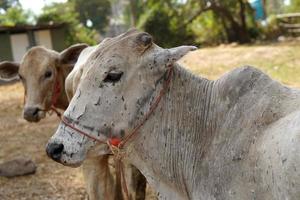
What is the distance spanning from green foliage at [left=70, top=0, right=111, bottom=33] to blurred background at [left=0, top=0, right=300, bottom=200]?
2129 cm

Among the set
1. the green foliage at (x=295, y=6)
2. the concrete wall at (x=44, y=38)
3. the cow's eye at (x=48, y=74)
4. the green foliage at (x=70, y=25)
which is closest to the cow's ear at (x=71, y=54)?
the cow's eye at (x=48, y=74)

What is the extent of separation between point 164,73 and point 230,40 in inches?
869

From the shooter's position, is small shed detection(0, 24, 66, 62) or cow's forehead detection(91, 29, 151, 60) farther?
small shed detection(0, 24, 66, 62)

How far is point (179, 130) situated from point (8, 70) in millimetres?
3361

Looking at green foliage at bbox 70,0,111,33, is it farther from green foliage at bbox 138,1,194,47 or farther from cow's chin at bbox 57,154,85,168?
cow's chin at bbox 57,154,85,168

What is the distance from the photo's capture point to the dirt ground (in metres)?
6.70

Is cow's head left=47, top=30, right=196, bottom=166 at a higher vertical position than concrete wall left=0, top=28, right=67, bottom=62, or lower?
higher

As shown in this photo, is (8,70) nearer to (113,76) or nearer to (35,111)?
(35,111)

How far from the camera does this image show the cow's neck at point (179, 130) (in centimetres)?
254

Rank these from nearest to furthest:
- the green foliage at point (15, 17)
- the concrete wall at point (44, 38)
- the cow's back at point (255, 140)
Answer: the cow's back at point (255, 140), the concrete wall at point (44, 38), the green foliage at point (15, 17)

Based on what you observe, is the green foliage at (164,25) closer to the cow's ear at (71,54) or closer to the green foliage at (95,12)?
the cow's ear at (71,54)

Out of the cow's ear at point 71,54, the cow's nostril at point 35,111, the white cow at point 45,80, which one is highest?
the cow's ear at point 71,54

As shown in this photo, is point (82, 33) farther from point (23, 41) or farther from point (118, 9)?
point (118, 9)

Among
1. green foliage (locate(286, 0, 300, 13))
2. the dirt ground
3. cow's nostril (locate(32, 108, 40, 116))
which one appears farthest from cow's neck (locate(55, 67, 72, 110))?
green foliage (locate(286, 0, 300, 13))
